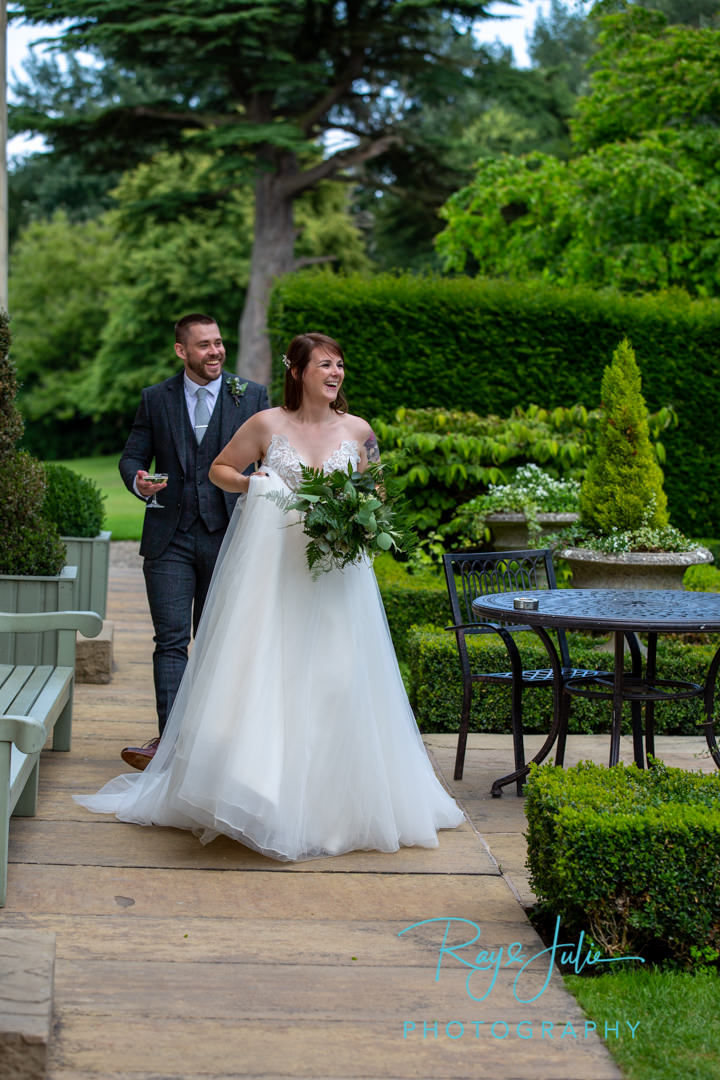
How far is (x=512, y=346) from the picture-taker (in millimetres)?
11570

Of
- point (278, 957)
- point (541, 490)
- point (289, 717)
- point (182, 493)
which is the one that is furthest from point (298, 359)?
point (541, 490)

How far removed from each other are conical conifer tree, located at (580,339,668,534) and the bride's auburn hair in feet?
13.1

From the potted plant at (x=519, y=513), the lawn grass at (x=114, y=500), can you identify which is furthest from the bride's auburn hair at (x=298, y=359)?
the lawn grass at (x=114, y=500)

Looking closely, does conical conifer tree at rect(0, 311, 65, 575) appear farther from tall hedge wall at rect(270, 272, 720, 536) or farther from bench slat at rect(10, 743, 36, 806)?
tall hedge wall at rect(270, 272, 720, 536)

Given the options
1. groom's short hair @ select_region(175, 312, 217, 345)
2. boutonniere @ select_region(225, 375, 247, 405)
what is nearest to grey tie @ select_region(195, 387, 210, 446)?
boutonniere @ select_region(225, 375, 247, 405)

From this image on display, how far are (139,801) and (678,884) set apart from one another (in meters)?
2.21

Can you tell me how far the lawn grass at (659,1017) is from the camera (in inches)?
108

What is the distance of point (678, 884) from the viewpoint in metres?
3.32

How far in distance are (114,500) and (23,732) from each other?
24.9 meters

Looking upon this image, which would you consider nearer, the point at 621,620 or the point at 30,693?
the point at 621,620

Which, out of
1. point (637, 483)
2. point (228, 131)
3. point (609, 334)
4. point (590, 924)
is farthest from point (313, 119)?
point (590, 924)

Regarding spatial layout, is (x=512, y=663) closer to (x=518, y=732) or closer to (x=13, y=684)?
(x=518, y=732)

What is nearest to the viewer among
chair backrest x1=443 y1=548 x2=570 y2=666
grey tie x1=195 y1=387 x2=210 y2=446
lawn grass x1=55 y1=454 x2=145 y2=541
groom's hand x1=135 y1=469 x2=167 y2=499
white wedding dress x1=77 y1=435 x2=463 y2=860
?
white wedding dress x1=77 y1=435 x2=463 y2=860

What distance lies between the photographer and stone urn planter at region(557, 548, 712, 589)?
780 cm
